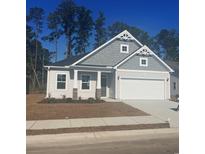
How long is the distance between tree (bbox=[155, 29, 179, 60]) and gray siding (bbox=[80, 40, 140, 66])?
862mm

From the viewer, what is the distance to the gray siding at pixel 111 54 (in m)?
7.84

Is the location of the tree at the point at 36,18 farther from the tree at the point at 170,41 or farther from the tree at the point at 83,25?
the tree at the point at 170,41

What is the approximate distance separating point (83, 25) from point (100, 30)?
67 centimetres

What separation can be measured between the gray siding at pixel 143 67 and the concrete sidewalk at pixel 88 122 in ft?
5.12

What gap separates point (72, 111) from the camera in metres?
7.60

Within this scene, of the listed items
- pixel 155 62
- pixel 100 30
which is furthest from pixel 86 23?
pixel 155 62

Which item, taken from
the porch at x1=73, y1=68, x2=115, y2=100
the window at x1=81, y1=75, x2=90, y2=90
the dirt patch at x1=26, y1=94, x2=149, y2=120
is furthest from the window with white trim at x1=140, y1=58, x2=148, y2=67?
the window at x1=81, y1=75, x2=90, y2=90

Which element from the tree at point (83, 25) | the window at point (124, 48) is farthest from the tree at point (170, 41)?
the window at point (124, 48)

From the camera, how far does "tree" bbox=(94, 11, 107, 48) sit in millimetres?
6023

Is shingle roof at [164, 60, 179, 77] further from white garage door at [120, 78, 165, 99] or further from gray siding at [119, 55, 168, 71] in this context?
white garage door at [120, 78, 165, 99]

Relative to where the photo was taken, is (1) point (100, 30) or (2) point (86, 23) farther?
(1) point (100, 30)
